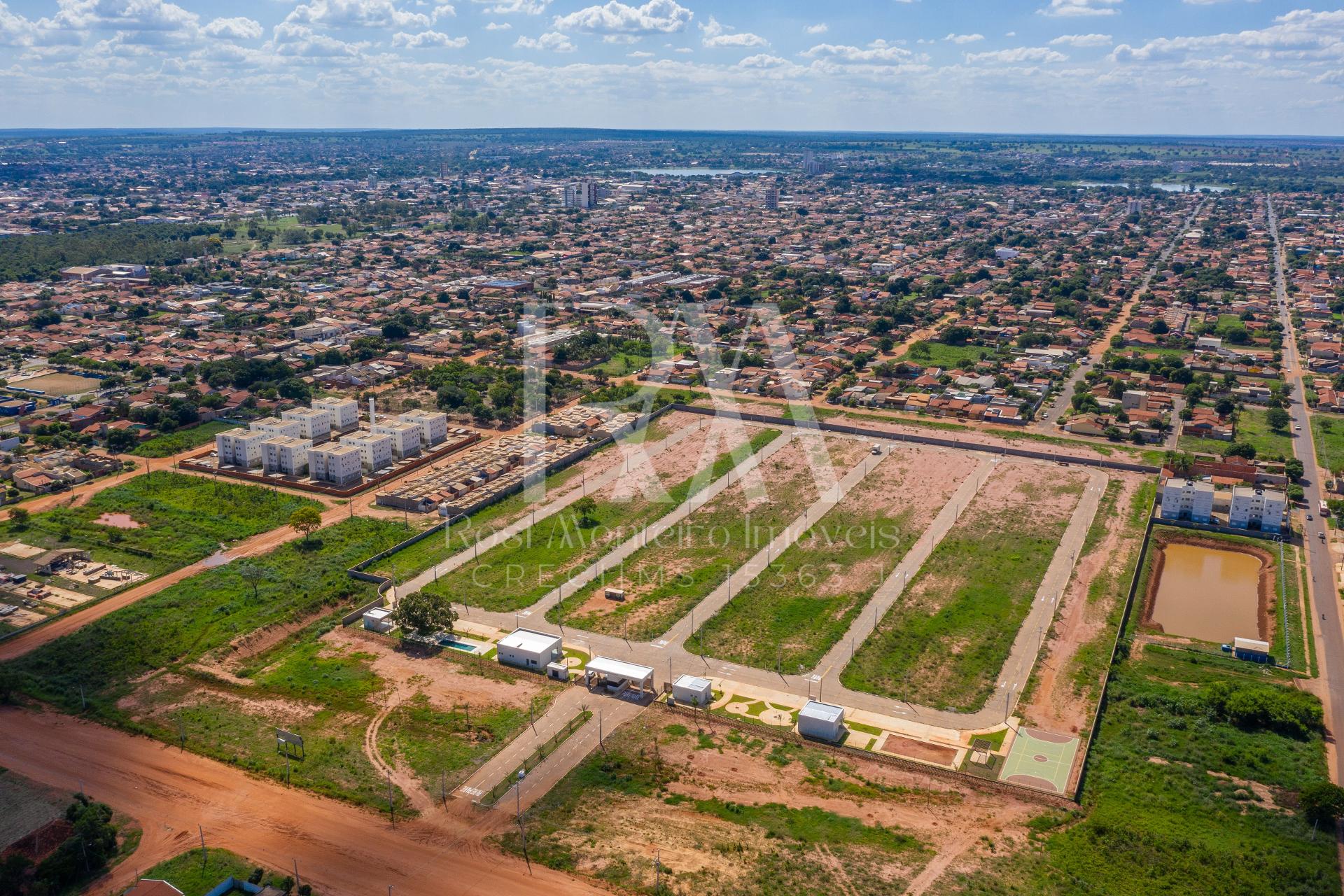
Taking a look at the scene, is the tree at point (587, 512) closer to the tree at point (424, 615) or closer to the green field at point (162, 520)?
the tree at point (424, 615)

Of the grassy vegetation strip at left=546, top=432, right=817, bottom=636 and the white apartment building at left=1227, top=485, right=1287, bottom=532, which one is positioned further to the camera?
the white apartment building at left=1227, top=485, right=1287, bottom=532

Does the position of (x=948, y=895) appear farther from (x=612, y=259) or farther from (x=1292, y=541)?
(x=612, y=259)

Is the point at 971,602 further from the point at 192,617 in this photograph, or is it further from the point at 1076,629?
the point at 192,617

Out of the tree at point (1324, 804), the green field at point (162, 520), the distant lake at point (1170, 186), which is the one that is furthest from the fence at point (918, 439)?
the distant lake at point (1170, 186)

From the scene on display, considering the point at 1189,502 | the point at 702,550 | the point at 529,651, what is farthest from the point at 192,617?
the point at 1189,502

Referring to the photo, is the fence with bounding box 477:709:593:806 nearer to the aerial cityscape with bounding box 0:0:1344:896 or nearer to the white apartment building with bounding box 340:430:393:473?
the aerial cityscape with bounding box 0:0:1344:896

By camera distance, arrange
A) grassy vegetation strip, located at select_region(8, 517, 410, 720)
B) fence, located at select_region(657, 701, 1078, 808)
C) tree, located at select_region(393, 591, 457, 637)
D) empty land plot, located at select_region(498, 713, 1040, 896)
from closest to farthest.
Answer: empty land plot, located at select_region(498, 713, 1040, 896) < fence, located at select_region(657, 701, 1078, 808) < grassy vegetation strip, located at select_region(8, 517, 410, 720) < tree, located at select_region(393, 591, 457, 637)

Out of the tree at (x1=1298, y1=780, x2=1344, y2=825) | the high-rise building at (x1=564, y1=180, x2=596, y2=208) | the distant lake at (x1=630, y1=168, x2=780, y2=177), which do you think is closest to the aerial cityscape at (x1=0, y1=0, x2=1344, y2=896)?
the tree at (x1=1298, y1=780, x2=1344, y2=825)
